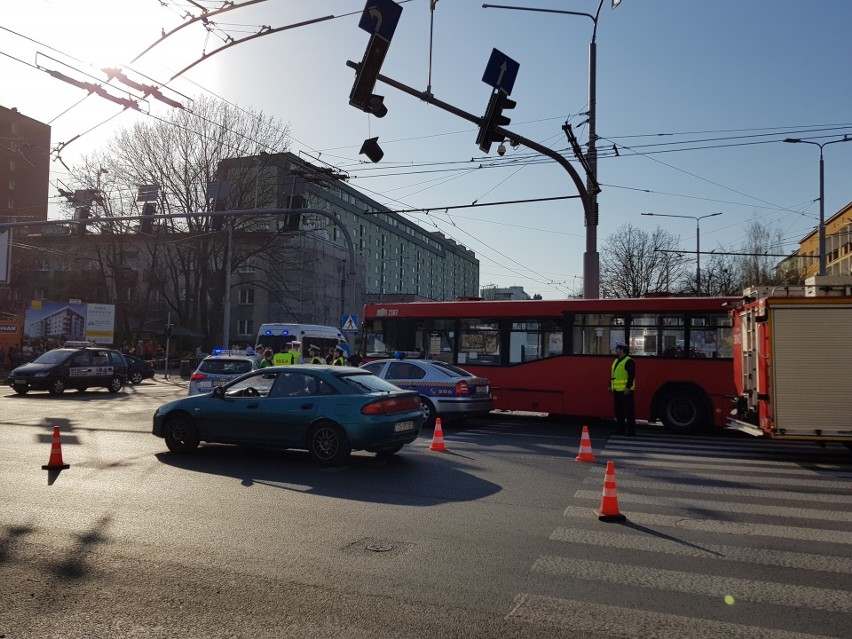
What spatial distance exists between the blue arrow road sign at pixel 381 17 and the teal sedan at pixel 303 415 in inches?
207

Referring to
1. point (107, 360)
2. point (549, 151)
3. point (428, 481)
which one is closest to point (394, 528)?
point (428, 481)

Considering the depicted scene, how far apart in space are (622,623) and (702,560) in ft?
5.62

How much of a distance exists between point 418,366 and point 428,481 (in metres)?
6.56

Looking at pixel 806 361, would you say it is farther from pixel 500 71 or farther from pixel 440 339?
pixel 440 339

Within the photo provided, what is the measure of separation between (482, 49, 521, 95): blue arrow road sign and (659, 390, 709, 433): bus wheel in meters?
7.34

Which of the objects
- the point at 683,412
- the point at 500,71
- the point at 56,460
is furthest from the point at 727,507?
the point at 500,71

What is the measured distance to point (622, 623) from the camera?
14.3 ft

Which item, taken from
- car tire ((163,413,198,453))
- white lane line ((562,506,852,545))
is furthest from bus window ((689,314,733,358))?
car tire ((163,413,198,453))

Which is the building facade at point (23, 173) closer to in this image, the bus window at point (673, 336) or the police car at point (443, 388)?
the police car at point (443, 388)

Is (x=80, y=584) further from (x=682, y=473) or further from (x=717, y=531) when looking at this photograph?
(x=682, y=473)

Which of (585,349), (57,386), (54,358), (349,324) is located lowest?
(57,386)

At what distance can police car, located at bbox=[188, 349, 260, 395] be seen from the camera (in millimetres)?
17609

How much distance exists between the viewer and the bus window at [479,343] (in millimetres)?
17562

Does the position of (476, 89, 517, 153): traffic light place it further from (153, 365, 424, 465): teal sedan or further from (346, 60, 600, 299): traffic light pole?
(153, 365, 424, 465): teal sedan
